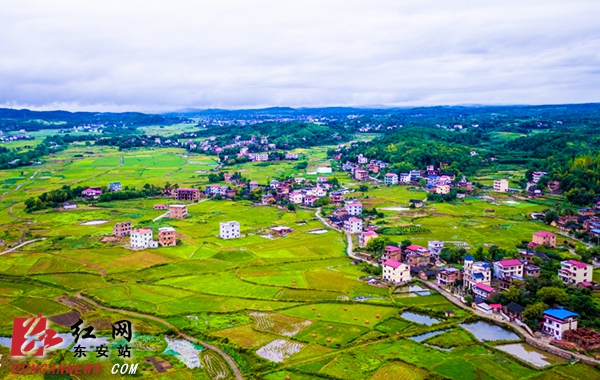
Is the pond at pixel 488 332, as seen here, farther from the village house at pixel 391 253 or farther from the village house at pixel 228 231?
the village house at pixel 228 231

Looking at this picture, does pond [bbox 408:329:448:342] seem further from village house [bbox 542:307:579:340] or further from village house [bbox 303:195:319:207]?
village house [bbox 303:195:319:207]

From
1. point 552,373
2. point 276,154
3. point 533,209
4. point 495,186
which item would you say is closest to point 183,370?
point 552,373

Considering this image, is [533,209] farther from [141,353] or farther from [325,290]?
[141,353]

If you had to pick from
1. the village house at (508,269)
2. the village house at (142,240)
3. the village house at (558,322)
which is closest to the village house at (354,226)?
the village house at (508,269)

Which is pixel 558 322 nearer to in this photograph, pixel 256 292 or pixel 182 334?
pixel 256 292

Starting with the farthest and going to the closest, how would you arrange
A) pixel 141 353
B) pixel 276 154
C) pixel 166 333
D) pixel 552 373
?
pixel 276 154, pixel 166 333, pixel 141 353, pixel 552 373

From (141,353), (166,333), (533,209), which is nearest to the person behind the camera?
(141,353)

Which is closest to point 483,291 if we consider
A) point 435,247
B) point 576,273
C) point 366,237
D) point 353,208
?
point 576,273
